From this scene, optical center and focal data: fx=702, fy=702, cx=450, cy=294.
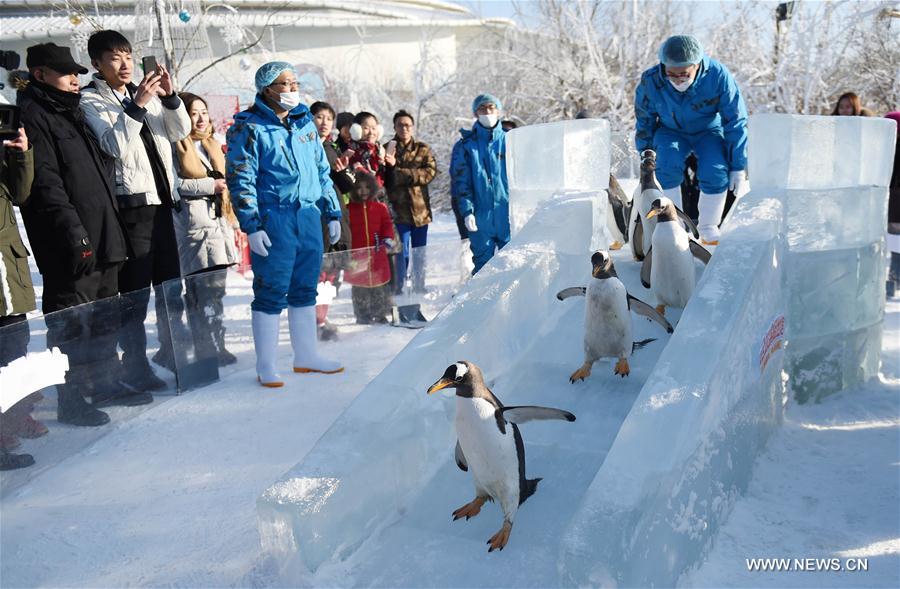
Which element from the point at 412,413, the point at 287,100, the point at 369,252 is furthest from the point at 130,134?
the point at 412,413

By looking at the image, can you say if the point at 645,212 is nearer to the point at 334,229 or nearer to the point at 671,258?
the point at 671,258

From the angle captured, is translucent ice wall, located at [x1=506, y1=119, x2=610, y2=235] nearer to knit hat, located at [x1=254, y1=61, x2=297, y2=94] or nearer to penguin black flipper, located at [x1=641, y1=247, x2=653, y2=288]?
penguin black flipper, located at [x1=641, y1=247, x2=653, y2=288]

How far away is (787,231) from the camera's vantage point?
12.5ft

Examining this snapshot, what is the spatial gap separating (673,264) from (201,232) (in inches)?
124

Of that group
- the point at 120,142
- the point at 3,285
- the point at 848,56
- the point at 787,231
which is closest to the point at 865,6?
the point at 848,56

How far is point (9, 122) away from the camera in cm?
336

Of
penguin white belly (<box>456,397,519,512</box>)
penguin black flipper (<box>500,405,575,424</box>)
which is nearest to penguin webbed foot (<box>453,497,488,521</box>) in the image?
penguin white belly (<box>456,397,519,512</box>)

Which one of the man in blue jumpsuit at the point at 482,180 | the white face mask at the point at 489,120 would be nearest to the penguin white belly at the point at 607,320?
the man in blue jumpsuit at the point at 482,180

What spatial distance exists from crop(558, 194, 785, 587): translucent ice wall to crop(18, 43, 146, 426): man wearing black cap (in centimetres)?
266

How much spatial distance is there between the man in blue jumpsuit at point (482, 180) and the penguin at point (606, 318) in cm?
301

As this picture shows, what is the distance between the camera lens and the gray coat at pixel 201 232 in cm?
480

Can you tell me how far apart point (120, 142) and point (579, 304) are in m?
2.76

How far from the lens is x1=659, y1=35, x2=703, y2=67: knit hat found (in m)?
4.22

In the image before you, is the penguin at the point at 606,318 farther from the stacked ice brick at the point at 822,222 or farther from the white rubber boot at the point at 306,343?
the white rubber boot at the point at 306,343
